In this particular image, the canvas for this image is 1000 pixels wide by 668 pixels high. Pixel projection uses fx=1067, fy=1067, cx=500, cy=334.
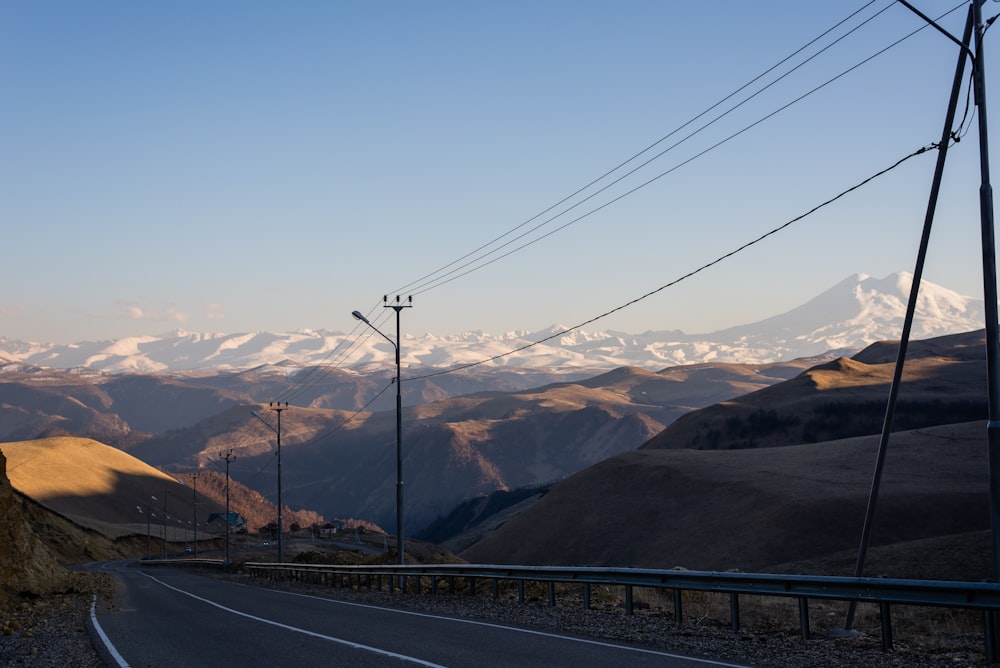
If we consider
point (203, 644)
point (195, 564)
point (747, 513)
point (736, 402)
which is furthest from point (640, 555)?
point (736, 402)

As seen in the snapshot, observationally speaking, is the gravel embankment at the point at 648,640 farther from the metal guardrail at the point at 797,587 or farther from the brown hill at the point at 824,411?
the brown hill at the point at 824,411

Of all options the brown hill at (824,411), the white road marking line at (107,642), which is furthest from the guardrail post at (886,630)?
the brown hill at (824,411)

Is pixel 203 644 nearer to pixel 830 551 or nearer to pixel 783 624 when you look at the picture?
pixel 783 624

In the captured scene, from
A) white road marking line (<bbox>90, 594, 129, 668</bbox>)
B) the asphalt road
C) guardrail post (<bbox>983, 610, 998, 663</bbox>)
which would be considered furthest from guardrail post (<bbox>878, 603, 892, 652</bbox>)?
white road marking line (<bbox>90, 594, 129, 668</bbox>)

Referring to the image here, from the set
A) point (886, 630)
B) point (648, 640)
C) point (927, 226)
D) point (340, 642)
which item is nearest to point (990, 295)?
point (927, 226)

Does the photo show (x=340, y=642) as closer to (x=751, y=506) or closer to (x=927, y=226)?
(x=927, y=226)

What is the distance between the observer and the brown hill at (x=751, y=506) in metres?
72.2

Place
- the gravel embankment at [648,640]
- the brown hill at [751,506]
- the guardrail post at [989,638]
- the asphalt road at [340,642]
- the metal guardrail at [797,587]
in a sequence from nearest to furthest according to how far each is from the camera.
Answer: the guardrail post at [989,638]
the metal guardrail at [797,587]
the gravel embankment at [648,640]
the asphalt road at [340,642]
the brown hill at [751,506]

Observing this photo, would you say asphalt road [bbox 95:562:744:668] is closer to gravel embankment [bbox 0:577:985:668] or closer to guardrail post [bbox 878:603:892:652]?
gravel embankment [bbox 0:577:985:668]

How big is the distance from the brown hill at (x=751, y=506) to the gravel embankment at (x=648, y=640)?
3229 cm

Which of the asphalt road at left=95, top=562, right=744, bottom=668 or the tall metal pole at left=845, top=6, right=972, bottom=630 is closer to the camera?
the asphalt road at left=95, top=562, right=744, bottom=668

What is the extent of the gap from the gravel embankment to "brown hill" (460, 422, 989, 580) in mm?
32290

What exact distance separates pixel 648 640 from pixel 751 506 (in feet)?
226

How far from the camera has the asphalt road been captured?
1536cm
